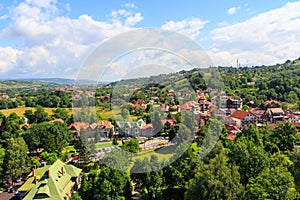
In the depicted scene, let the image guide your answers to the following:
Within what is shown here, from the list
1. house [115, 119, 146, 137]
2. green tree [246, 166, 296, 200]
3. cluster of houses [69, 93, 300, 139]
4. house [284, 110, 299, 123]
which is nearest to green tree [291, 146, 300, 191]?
green tree [246, 166, 296, 200]

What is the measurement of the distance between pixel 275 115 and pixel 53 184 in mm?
30913

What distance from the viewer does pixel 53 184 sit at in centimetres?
1184

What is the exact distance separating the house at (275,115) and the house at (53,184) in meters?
28.0

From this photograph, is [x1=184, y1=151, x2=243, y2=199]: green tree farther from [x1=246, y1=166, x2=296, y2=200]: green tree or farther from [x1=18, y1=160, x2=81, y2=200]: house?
[x1=18, y1=160, x2=81, y2=200]: house

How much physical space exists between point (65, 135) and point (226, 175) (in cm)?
1880

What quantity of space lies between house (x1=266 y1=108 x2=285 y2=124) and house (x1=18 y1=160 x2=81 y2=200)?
28.0m

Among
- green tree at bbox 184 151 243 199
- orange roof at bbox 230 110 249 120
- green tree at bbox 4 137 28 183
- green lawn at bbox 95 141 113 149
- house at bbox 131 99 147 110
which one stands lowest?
green lawn at bbox 95 141 113 149

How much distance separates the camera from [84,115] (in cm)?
1619

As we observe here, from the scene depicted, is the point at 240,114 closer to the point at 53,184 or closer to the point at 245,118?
the point at 245,118

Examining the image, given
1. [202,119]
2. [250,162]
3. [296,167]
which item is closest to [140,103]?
[202,119]

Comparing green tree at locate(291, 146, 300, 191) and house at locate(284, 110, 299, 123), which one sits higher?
green tree at locate(291, 146, 300, 191)

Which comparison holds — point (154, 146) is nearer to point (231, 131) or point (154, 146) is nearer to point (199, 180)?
point (231, 131)

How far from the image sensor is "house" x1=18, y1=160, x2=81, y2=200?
11.4 m

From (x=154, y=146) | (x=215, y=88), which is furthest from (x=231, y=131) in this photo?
(x=154, y=146)
